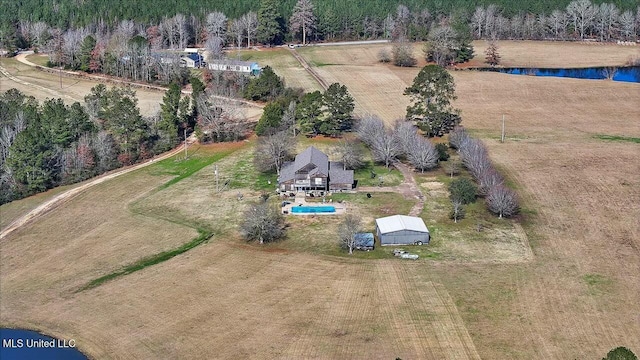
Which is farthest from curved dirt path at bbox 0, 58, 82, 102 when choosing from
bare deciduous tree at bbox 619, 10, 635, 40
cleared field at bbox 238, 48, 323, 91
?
bare deciduous tree at bbox 619, 10, 635, 40

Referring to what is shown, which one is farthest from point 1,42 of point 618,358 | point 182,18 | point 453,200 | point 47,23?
point 618,358

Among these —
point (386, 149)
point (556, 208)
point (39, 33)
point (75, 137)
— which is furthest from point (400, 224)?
point (39, 33)

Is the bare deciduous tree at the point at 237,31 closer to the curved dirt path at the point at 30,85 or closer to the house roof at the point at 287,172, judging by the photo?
the curved dirt path at the point at 30,85

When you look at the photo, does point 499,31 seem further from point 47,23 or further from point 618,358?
point 618,358

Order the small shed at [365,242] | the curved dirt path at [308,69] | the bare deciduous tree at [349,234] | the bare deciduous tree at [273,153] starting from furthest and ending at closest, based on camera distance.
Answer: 1. the curved dirt path at [308,69]
2. the bare deciduous tree at [273,153]
3. the small shed at [365,242]
4. the bare deciduous tree at [349,234]

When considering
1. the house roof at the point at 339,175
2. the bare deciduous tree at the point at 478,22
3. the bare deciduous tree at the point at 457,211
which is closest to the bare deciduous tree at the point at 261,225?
the house roof at the point at 339,175

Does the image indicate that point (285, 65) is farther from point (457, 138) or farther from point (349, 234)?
point (349, 234)

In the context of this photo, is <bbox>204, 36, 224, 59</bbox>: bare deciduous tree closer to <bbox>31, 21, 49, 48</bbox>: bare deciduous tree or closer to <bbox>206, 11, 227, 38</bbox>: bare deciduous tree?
<bbox>206, 11, 227, 38</bbox>: bare deciduous tree
